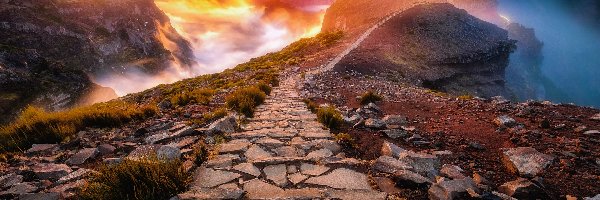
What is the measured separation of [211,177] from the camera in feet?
16.7

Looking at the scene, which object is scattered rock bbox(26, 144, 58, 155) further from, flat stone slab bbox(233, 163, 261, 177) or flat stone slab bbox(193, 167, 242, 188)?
flat stone slab bbox(233, 163, 261, 177)

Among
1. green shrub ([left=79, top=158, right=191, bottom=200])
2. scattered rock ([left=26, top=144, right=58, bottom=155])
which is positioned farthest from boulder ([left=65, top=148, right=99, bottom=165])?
green shrub ([left=79, top=158, right=191, bottom=200])

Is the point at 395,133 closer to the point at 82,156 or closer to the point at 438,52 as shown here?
the point at 82,156

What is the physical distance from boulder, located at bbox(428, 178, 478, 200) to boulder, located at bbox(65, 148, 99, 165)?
576 centimetres

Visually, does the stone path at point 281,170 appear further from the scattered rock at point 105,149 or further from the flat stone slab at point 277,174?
the scattered rock at point 105,149

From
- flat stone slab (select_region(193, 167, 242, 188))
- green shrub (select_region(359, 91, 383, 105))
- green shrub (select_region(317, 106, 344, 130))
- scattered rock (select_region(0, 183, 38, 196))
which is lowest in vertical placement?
flat stone slab (select_region(193, 167, 242, 188))

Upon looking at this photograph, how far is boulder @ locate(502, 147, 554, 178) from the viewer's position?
5.76 metres

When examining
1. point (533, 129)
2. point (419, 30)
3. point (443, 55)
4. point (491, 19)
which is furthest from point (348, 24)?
point (533, 129)

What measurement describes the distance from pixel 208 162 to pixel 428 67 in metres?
29.4

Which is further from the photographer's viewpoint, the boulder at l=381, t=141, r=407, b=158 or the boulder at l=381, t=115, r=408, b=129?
the boulder at l=381, t=115, r=408, b=129

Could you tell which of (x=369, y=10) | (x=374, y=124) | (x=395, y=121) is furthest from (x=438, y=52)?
(x=374, y=124)

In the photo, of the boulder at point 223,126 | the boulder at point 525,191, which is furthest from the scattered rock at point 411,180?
the boulder at point 223,126

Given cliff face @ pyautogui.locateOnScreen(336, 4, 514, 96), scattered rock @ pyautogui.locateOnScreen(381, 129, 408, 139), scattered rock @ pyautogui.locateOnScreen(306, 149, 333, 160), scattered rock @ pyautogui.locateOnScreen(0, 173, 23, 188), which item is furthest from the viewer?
cliff face @ pyautogui.locateOnScreen(336, 4, 514, 96)

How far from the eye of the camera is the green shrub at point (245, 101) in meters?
10.7
